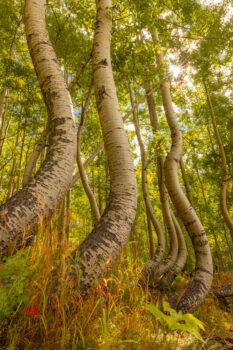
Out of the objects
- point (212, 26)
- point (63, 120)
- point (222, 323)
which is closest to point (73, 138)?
point (63, 120)

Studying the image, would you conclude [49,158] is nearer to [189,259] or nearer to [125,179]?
[125,179]

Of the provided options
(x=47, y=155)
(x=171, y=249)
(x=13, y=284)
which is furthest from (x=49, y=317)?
(x=171, y=249)

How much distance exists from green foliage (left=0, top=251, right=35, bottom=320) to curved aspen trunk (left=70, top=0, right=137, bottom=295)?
1.22 ft

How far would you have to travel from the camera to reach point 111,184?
1958 mm

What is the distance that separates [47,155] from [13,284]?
3.74 ft

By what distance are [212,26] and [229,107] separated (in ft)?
19.5

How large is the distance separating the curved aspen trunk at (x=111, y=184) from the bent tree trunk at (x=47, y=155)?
1.37 ft

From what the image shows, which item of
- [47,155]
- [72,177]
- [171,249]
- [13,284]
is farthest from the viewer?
[171,249]

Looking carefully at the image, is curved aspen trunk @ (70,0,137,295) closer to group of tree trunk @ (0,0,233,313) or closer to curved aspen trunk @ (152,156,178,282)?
group of tree trunk @ (0,0,233,313)

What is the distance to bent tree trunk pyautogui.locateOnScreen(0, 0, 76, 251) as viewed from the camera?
1.39 metres

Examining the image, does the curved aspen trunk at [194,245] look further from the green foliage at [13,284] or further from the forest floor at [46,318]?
the green foliage at [13,284]

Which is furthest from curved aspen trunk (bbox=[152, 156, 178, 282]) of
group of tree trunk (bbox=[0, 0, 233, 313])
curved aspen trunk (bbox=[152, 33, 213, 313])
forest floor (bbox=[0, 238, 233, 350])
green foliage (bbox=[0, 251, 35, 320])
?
green foliage (bbox=[0, 251, 35, 320])

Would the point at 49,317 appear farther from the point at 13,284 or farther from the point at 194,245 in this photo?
the point at 194,245

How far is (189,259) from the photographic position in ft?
51.1
